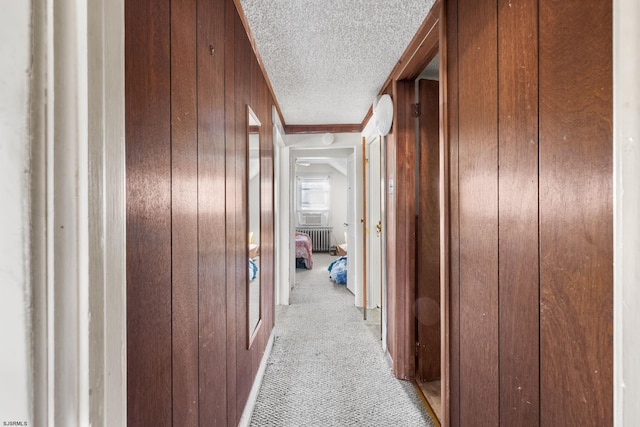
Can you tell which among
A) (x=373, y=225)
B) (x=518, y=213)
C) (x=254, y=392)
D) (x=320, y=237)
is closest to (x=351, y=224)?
(x=373, y=225)

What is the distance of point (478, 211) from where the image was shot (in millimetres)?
1038

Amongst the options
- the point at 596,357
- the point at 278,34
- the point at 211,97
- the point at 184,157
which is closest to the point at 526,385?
the point at 596,357

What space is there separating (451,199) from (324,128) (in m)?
2.57

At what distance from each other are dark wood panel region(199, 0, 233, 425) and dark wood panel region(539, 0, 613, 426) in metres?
1.02

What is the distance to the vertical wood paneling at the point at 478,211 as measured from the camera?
0.96 m

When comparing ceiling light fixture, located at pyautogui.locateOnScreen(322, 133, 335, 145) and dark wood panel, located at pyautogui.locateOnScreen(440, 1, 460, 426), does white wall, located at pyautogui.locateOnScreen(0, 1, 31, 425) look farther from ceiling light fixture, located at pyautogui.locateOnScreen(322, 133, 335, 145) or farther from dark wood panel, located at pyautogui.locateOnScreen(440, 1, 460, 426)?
ceiling light fixture, located at pyautogui.locateOnScreen(322, 133, 335, 145)

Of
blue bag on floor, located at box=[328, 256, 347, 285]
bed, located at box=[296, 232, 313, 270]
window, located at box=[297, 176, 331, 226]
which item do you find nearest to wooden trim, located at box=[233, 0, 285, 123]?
blue bag on floor, located at box=[328, 256, 347, 285]

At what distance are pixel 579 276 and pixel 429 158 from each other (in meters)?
1.49

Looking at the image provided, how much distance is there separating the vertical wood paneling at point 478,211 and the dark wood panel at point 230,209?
3.22 ft

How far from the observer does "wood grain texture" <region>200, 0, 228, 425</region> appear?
1011 mm

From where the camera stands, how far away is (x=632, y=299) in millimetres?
441

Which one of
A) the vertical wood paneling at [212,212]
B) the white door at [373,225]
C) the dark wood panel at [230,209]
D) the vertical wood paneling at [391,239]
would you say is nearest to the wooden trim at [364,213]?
the white door at [373,225]

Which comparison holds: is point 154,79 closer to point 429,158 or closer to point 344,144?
point 429,158

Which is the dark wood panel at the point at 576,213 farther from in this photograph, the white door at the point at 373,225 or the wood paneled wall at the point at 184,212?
the white door at the point at 373,225
